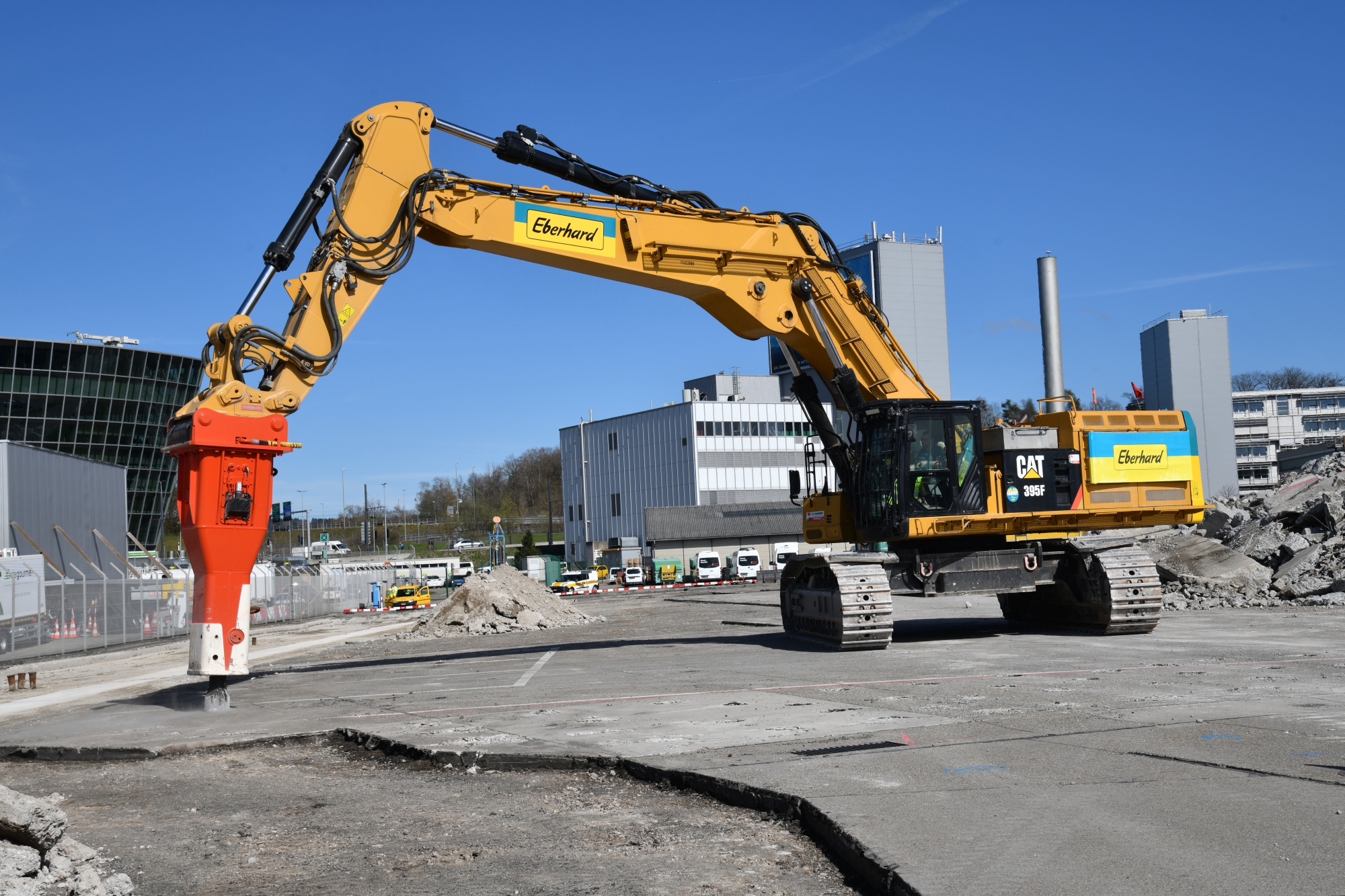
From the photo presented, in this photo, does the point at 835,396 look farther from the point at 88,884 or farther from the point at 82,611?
the point at 82,611

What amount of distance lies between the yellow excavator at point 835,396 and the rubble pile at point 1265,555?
7509mm

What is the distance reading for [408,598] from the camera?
5359 cm

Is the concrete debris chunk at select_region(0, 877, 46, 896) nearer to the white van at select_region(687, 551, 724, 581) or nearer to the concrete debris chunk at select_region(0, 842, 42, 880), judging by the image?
the concrete debris chunk at select_region(0, 842, 42, 880)

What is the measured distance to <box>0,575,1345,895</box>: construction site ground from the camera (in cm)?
558

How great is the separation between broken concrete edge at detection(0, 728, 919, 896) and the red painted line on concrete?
1630mm

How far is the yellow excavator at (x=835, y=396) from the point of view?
14766 mm

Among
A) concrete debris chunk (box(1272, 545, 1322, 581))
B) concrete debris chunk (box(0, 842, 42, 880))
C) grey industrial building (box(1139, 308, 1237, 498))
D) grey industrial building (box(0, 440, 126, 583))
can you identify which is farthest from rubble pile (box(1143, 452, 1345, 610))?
grey industrial building (box(1139, 308, 1237, 498))

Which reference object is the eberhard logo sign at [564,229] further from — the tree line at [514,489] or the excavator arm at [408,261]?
the tree line at [514,489]

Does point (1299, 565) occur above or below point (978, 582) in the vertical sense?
below

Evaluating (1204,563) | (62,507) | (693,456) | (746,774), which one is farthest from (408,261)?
(693,456)

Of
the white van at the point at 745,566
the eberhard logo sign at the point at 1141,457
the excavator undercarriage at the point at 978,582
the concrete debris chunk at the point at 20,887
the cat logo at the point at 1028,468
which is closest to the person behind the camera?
the concrete debris chunk at the point at 20,887

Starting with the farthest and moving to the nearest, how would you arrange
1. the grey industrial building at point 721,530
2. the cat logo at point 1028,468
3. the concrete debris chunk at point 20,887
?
the grey industrial building at point 721,530, the cat logo at point 1028,468, the concrete debris chunk at point 20,887

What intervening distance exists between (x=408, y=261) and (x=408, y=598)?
40.9 m

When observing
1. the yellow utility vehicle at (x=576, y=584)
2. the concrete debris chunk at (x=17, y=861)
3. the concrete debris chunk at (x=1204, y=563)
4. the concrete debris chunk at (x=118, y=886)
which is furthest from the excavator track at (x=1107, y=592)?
the yellow utility vehicle at (x=576, y=584)
